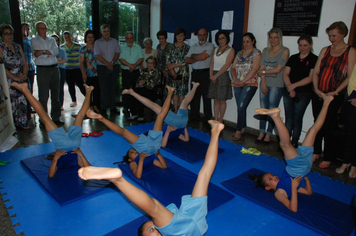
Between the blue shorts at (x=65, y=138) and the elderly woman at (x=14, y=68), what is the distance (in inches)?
84.6

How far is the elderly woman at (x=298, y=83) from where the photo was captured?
368 cm

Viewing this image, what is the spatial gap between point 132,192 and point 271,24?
12.9 ft

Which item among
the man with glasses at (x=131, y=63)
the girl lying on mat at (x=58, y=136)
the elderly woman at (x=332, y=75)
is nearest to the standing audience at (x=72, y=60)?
the man with glasses at (x=131, y=63)

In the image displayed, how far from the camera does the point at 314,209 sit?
8.45 feet

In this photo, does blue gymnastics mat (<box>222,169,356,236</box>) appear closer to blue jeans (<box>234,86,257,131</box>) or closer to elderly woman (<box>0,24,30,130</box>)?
blue jeans (<box>234,86,257,131</box>)

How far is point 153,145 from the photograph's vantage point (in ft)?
9.85

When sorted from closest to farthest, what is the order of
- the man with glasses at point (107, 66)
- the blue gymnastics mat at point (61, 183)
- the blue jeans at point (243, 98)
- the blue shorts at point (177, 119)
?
the blue gymnastics mat at point (61, 183), the blue shorts at point (177, 119), the blue jeans at point (243, 98), the man with glasses at point (107, 66)

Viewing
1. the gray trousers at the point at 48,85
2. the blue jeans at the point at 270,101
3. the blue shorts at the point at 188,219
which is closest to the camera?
the blue shorts at the point at 188,219

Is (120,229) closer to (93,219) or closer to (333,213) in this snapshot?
(93,219)

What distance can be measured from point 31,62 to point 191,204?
4.71m

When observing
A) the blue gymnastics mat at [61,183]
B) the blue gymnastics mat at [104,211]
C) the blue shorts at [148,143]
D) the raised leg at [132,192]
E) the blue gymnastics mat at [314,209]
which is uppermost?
the raised leg at [132,192]

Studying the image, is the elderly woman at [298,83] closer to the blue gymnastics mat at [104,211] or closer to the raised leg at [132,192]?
the blue gymnastics mat at [104,211]

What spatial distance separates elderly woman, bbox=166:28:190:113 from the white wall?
101 cm

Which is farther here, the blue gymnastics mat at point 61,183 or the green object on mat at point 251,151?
the green object on mat at point 251,151
